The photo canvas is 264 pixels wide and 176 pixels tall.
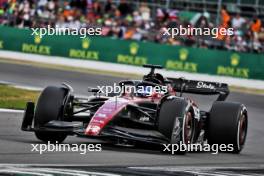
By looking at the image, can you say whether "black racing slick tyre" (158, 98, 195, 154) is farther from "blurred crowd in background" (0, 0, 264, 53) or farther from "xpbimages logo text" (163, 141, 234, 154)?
"blurred crowd in background" (0, 0, 264, 53)

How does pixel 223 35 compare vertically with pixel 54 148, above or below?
above

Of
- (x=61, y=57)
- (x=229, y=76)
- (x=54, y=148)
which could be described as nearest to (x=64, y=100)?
(x=54, y=148)

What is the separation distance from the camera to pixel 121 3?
3441cm

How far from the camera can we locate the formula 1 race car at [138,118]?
12.7m

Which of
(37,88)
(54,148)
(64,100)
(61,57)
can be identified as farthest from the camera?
(61,57)

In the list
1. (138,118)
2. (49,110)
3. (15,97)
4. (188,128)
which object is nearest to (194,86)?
(188,128)

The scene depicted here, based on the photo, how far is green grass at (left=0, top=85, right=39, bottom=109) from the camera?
18530 millimetres

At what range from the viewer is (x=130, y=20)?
3350 cm

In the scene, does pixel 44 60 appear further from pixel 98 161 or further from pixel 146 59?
pixel 98 161

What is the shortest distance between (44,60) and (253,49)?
8488 mm

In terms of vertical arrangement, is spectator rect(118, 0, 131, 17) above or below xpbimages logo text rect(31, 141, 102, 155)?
above

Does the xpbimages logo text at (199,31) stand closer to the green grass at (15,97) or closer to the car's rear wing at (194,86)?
the green grass at (15,97)

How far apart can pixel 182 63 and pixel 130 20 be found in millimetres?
3109

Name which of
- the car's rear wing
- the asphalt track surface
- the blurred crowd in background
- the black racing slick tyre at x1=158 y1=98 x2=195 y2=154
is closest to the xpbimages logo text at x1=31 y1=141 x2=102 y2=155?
the asphalt track surface
